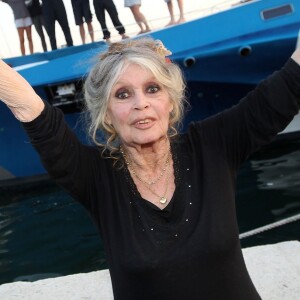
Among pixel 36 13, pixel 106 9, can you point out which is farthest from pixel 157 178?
pixel 36 13

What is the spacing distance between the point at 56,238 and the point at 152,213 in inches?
158

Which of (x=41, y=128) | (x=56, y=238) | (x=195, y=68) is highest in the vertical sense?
(x=41, y=128)

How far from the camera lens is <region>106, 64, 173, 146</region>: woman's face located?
4.67ft

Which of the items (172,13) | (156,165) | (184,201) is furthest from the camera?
(172,13)

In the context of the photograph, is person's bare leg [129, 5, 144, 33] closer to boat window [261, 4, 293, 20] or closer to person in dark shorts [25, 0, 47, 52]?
person in dark shorts [25, 0, 47, 52]

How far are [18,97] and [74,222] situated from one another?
4493mm

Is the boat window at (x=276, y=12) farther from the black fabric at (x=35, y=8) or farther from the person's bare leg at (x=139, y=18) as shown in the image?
the black fabric at (x=35, y=8)

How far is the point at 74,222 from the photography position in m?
5.62

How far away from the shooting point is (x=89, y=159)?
144 centimetres

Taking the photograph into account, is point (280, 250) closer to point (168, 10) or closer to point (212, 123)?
point (212, 123)

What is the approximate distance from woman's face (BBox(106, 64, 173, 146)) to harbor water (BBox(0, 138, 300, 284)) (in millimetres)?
3078

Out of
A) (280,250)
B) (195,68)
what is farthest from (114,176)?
(195,68)

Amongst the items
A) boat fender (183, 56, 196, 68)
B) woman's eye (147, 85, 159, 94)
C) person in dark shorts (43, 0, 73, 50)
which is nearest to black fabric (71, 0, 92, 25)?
person in dark shorts (43, 0, 73, 50)

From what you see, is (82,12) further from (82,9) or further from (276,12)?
(276,12)
